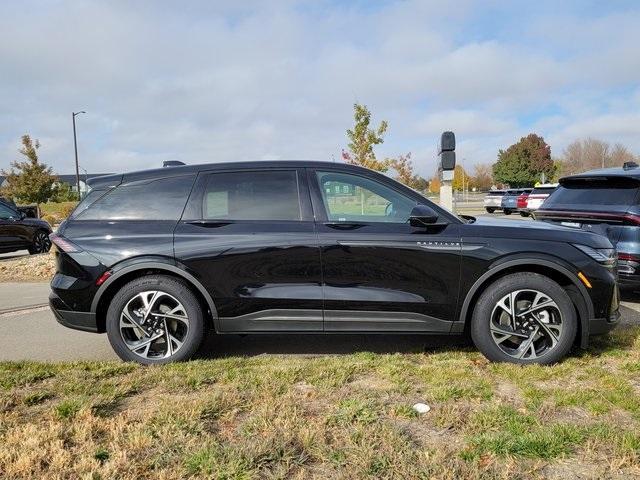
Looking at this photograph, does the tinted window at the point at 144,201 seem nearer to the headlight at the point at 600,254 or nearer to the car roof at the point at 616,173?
the headlight at the point at 600,254

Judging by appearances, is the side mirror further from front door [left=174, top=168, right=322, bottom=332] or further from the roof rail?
the roof rail

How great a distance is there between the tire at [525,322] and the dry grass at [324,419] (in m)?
0.16

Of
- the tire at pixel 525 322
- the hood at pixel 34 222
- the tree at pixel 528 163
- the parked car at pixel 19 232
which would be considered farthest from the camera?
the tree at pixel 528 163

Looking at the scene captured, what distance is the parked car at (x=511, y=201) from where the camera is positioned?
1172 inches

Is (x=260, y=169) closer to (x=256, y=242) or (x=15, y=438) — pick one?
(x=256, y=242)

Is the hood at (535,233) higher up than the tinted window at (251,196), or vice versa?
the tinted window at (251,196)

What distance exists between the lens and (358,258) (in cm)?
409

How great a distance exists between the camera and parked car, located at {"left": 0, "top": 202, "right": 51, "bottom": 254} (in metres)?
13.1

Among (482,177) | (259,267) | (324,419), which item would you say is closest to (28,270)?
(259,267)

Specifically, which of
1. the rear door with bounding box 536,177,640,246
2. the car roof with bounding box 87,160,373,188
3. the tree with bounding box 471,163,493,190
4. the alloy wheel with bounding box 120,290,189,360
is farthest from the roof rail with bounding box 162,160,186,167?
the tree with bounding box 471,163,493,190

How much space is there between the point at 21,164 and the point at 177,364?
121 ft

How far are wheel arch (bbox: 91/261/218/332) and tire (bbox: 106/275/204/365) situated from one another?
0.06m

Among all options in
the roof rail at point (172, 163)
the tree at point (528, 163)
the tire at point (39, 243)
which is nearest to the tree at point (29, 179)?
the tire at point (39, 243)

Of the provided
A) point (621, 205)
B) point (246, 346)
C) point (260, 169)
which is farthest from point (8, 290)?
point (621, 205)
